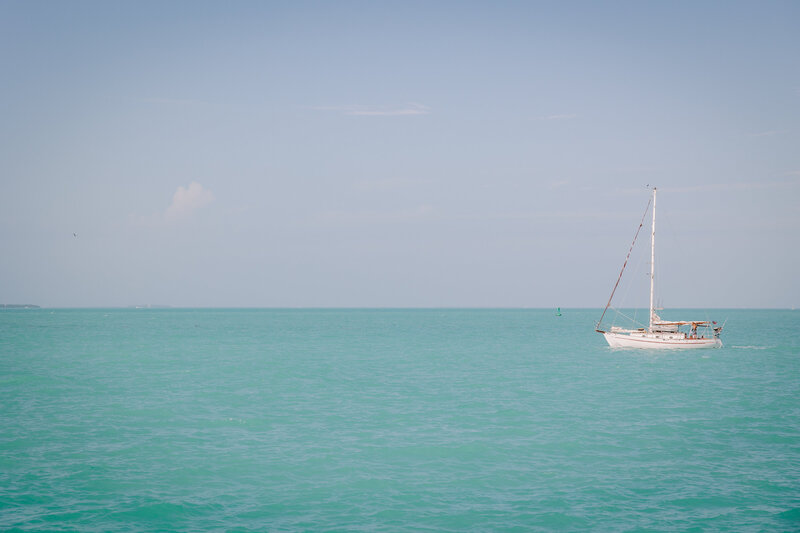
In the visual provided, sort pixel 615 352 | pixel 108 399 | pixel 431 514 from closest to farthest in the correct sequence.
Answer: pixel 431 514
pixel 108 399
pixel 615 352

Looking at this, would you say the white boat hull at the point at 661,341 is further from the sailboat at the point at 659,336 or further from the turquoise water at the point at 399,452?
the turquoise water at the point at 399,452

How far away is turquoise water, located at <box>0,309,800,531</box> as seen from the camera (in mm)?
18594

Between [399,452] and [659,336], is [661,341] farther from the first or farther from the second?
[399,452]

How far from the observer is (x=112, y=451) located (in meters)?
25.9

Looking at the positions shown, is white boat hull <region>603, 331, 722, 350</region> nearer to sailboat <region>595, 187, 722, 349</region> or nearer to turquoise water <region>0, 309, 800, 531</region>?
sailboat <region>595, 187, 722, 349</region>

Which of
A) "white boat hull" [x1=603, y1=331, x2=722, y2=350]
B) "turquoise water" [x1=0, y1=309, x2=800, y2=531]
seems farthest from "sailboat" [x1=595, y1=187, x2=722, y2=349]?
"turquoise water" [x1=0, y1=309, x2=800, y2=531]

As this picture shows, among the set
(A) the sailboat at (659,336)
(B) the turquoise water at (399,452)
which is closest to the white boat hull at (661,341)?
(A) the sailboat at (659,336)

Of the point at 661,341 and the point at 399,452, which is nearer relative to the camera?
the point at 399,452

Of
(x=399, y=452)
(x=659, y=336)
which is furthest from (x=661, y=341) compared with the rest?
(x=399, y=452)

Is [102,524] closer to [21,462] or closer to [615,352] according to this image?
[21,462]

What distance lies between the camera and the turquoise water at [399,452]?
18594mm

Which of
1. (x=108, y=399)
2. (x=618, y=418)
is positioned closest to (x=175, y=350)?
(x=108, y=399)

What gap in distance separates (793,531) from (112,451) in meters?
24.7

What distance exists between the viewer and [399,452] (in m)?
25.8
